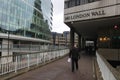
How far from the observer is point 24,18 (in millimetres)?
52750

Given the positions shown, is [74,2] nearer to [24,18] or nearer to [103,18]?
[103,18]

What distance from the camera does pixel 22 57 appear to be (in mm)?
12734

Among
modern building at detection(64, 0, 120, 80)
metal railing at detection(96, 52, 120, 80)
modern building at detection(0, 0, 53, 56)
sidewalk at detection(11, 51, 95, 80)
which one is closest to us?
metal railing at detection(96, 52, 120, 80)

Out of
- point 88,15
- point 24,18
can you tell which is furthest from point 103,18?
point 24,18

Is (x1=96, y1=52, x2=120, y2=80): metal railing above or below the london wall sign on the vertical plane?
below

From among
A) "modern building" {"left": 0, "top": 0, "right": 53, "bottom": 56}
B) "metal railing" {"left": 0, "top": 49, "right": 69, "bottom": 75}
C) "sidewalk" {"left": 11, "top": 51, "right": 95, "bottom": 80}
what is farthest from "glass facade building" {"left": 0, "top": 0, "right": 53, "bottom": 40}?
"sidewalk" {"left": 11, "top": 51, "right": 95, "bottom": 80}

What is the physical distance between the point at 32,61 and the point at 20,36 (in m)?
36.2

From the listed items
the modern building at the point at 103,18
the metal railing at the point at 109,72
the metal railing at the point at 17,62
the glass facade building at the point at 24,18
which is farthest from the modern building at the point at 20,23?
the metal railing at the point at 109,72

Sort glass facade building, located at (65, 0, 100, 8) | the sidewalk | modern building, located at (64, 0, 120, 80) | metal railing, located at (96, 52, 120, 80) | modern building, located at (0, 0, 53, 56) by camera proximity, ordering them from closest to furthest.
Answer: metal railing, located at (96, 52, 120, 80) → the sidewalk → modern building, located at (64, 0, 120, 80) → glass facade building, located at (65, 0, 100, 8) → modern building, located at (0, 0, 53, 56)

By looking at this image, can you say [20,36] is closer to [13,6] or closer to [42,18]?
[13,6]

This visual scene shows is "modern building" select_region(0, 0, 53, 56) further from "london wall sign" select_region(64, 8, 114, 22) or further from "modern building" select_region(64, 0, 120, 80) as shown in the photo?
"modern building" select_region(64, 0, 120, 80)

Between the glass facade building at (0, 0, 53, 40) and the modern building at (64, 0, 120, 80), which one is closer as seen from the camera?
the modern building at (64, 0, 120, 80)

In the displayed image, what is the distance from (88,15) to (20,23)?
2416cm

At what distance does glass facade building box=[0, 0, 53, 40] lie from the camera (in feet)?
142
